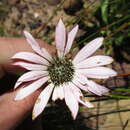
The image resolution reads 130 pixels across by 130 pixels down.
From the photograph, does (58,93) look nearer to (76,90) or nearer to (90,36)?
(76,90)

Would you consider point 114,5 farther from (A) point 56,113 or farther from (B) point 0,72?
(B) point 0,72

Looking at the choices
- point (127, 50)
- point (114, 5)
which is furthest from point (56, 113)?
point (114, 5)

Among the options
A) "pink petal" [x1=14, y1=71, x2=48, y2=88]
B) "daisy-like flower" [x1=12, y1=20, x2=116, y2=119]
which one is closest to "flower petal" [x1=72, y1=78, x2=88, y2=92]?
"daisy-like flower" [x1=12, y1=20, x2=116, y2=119]

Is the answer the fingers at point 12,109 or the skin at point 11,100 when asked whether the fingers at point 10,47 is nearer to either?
the skin at point 11,100

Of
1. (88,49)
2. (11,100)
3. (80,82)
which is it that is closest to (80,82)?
(80,82)

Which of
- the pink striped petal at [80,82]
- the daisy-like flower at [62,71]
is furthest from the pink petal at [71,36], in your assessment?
the pink striped petal at [80,82]

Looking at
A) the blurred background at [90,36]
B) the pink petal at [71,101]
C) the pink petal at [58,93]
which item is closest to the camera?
the pink petal at [71,101]

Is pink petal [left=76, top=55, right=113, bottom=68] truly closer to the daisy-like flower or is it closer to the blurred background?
the daisy-like flower
